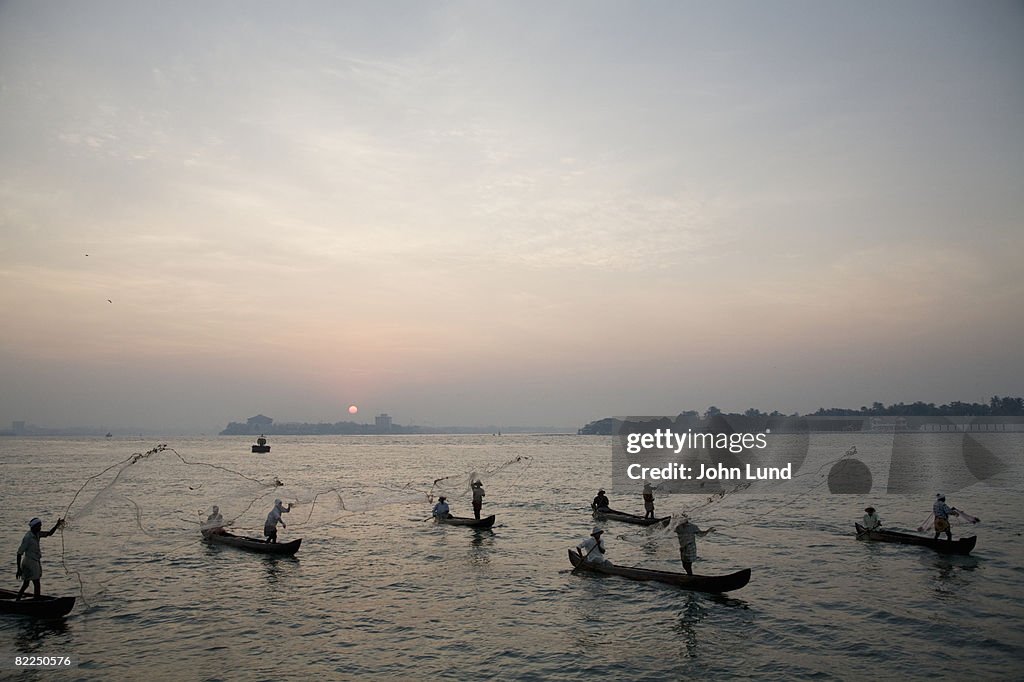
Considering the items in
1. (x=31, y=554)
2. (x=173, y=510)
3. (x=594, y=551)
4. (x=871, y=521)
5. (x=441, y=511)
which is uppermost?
(x=31, y=554)

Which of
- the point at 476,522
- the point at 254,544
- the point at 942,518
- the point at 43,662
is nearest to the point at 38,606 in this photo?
the point at 43,662

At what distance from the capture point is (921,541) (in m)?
29.8

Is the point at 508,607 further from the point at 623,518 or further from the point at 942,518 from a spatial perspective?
the point at 942,518

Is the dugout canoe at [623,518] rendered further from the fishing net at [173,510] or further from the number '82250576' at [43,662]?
the number '82250576' at [43,662]

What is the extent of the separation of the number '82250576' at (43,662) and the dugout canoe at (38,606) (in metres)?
2.61

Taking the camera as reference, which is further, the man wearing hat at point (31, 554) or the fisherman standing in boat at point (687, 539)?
the fisherman standing in boat at point (687, 539)

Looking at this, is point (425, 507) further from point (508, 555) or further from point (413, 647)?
point (413, 647)

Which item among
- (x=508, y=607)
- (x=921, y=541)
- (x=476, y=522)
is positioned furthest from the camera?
(x=476, y=522)

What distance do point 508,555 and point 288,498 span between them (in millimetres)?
29130

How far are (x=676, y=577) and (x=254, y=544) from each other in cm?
1949

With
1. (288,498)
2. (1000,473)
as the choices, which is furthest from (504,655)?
(1000,473)

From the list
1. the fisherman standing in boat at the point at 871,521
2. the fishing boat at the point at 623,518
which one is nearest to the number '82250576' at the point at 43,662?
the fishing boat at the point at 623,518

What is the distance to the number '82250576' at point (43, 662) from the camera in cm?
1642

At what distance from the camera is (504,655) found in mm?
17203
